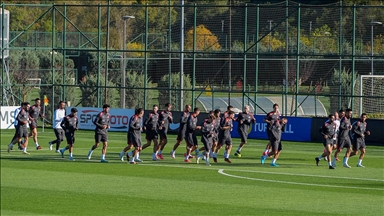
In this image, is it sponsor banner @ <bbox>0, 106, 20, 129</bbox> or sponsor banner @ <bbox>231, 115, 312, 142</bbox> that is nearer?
sponsor banner @ <bbox>231, 115, 312, 142</bbox>

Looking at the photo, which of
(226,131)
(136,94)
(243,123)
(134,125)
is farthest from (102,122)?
(136,94)

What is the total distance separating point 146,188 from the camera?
24.6 metres

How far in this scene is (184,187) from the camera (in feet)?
82.0

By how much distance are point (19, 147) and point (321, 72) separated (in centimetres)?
2247

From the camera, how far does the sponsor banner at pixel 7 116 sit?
4834 cm

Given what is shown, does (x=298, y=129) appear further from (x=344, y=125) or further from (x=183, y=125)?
(x=344, y=125)

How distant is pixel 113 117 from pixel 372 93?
45.1 feet

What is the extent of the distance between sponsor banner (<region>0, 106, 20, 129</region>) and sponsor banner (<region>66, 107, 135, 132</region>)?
322cm

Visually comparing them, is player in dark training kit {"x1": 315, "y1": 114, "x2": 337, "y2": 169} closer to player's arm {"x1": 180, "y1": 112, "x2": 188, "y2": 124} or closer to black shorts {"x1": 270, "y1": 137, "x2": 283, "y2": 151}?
black shorts {"x1": 270, "y1": 137, "x2": 283, "y2": 151}

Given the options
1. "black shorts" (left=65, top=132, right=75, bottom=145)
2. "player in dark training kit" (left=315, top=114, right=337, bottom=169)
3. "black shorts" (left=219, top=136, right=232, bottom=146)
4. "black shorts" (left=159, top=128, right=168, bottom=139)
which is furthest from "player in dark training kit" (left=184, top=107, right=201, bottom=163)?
"player in dark training kit" (left=315, top=114, right=337, bottom=169)

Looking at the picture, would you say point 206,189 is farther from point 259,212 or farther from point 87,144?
point 87,144

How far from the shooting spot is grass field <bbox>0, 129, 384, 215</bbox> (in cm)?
2072

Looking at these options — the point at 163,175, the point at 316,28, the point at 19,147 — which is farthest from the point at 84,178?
the point at 316,28

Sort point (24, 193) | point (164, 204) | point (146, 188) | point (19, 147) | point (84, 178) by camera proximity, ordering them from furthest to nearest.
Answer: point (19, 147)
point (84, 178)
point (146, 188)
point (24, 193)
point (164, 204)
